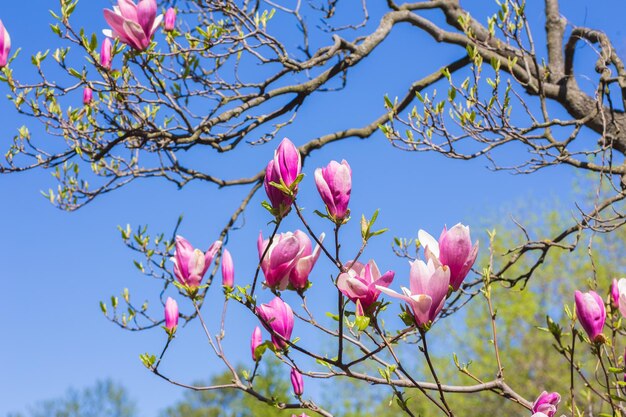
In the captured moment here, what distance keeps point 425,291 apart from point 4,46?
7.40 feet

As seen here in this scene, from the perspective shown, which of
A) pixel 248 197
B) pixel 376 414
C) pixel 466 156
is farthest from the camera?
pixel 376 414

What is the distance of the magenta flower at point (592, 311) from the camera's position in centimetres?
161

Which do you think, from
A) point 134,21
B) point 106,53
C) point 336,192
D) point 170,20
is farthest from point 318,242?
point 170,20

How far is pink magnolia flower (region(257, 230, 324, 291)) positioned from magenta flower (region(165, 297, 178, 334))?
0.61 metres

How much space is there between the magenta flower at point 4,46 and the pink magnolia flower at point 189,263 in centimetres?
149

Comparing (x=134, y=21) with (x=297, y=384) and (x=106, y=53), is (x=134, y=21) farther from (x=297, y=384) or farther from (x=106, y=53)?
(x=297, y=384)

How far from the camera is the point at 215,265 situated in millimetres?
3412

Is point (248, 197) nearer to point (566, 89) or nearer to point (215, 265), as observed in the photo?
point (215, 265)

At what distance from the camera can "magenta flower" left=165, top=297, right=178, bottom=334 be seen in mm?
2039

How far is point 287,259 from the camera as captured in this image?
148cm

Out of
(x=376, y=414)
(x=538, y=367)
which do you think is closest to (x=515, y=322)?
(x=538, y=367)

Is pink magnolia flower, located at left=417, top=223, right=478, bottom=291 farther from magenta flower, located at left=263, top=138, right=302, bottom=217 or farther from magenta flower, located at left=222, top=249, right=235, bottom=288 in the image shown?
magenta flower, located at left=222, top=249, right=235, bottom=288

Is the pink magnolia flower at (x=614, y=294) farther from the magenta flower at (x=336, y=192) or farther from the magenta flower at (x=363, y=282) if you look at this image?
the magenta flower at (x=336, y=192)

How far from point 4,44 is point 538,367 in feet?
35.7
